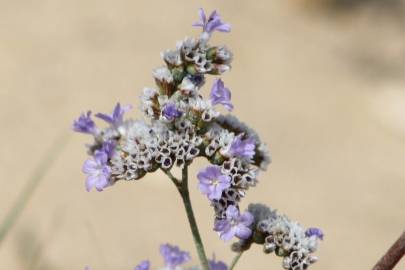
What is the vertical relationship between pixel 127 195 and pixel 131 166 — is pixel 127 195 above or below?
above

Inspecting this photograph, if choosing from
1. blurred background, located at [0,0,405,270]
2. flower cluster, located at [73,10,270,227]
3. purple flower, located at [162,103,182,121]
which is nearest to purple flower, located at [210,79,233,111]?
flower cluster, located at [73,10,270,227]

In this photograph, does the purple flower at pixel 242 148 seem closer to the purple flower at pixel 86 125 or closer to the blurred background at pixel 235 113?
the purple flower at pixel 86 125

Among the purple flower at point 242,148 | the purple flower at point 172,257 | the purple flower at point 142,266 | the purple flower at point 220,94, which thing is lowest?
the purple flower at point 142,266

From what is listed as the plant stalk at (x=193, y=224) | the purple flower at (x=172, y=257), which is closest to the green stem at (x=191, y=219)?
the plant stalk at (x=193, y=224)

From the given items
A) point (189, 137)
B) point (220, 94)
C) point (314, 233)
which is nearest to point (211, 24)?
point (220, 94)

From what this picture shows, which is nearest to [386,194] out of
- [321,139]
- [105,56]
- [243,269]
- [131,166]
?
[321,139]

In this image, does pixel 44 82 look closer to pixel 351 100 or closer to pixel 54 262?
pixel 54 262

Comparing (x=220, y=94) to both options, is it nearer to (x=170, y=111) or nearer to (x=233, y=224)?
(x=170, y=111)
